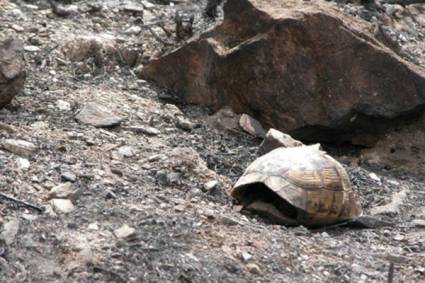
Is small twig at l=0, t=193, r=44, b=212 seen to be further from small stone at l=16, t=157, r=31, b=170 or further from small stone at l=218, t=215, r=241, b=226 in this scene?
small stone at l=218, t=215, r=241, b=226

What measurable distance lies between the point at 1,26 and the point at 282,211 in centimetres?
329

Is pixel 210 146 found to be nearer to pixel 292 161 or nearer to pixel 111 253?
pixel 292 161

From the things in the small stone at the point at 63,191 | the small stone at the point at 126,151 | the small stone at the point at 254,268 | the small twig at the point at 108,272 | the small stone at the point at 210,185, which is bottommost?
the small stone at the point at 126,151

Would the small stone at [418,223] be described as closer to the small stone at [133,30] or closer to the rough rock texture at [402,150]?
the rough rock texture at [402,150]

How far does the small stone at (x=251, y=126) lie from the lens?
670 cm

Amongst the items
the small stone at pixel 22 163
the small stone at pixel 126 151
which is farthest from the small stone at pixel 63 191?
the small stone at pixel 126 151

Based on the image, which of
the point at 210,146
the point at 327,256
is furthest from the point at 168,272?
the point at 210,146

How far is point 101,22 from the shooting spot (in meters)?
7.91

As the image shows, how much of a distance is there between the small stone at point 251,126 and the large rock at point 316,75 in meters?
0.08

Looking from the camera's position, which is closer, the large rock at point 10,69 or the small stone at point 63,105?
the large rock at point 10,69

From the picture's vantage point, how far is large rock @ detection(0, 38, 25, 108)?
5.69 metres

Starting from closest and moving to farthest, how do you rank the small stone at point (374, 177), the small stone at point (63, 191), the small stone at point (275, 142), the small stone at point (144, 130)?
1. the small stone at point (63, 191)
2. the small stone at point (275, 142)
3. the small stone at point (144, 130)
4. the small stone at point (374, 177)

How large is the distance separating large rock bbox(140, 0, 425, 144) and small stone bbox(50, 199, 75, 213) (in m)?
2.55

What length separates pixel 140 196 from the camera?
4.88 m
